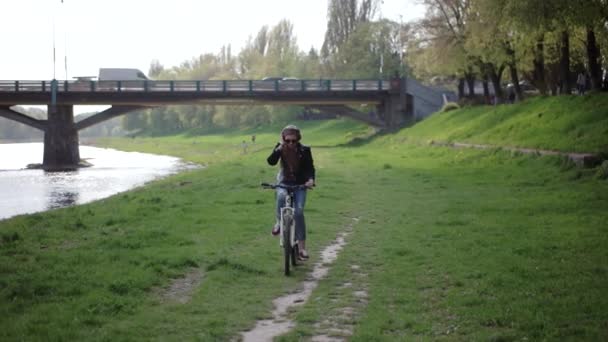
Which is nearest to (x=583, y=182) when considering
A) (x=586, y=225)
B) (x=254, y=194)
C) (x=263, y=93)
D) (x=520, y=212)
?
(x=520, y=212)

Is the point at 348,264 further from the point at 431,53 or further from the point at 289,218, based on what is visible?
the point at 431,53

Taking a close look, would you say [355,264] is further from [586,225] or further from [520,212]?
[520,212]

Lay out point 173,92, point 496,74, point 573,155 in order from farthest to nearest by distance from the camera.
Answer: point 173,92
point 496,74
point 573,155

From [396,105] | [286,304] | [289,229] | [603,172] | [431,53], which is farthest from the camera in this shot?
[396,105]

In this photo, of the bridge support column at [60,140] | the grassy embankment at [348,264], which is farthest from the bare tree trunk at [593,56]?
the bridge support column at [60,140]

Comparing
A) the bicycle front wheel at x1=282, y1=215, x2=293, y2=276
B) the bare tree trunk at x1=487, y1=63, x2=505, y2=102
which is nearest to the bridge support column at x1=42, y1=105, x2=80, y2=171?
the bare tree trunk at x1=487, y1=63, x2=505, y2=102

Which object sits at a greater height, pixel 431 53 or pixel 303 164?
pixel 431 53

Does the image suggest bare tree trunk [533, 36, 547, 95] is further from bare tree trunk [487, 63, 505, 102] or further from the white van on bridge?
the white van on bridge

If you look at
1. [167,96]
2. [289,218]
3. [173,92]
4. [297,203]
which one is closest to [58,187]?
[173,92]

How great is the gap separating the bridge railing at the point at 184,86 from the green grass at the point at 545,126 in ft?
53.4

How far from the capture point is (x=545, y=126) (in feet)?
106

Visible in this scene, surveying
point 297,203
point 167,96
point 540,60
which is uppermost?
point 540,60

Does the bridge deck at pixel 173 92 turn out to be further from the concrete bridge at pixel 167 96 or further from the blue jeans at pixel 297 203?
the blue jeans at pixel 297 203

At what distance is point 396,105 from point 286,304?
188ft
